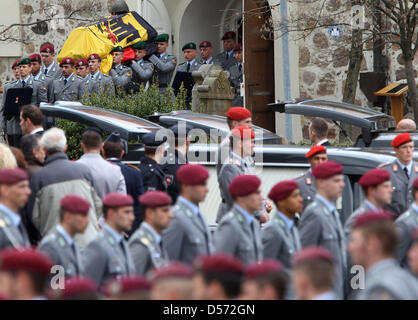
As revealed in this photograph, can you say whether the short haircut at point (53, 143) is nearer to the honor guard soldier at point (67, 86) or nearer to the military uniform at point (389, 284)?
the military uniform at point (389, 284)

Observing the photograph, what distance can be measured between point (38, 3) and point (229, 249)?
1336cm

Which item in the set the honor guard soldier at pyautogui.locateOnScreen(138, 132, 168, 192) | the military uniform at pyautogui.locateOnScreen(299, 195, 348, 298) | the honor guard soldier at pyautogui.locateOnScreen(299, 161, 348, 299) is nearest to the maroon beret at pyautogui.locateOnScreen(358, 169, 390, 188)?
the honor guard soldier at pyautogui.locateOnScreen(299, 161, 348, 299)

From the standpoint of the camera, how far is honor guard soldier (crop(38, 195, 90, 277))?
5.96 metres

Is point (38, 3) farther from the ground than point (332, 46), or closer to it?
farther from the ground

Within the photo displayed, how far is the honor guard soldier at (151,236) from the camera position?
20.0 ft

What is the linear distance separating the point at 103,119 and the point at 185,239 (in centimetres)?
343

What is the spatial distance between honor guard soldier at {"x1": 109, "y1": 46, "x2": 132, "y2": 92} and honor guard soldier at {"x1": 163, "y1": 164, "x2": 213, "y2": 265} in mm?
8286

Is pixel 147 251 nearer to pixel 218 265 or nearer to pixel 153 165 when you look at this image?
pixel 218 265

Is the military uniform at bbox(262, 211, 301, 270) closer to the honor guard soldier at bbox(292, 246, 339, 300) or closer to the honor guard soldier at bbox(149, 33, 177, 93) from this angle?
the honor guard soldier at bbox(292, 246, 339, 300)

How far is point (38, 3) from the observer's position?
18906mm

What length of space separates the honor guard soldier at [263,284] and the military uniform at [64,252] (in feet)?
5.22

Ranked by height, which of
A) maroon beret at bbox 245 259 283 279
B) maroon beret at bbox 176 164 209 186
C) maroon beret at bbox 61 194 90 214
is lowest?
maroon beret at bbox 245 259 283 279
